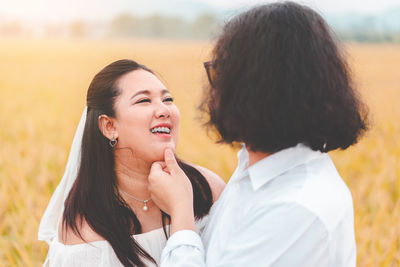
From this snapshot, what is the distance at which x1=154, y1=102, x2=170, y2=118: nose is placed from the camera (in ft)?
7.43

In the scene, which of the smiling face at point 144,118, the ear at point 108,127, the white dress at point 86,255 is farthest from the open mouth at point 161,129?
the white dress at point 86,255

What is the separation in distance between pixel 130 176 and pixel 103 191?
175mm

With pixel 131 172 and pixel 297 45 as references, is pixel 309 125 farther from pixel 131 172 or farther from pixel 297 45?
pixel 131 172

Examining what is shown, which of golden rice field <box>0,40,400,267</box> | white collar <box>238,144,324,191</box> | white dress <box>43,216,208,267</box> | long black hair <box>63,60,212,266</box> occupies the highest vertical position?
white collar <box>238,144,324,191</box>

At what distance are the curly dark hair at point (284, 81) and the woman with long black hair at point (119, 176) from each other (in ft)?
2.74

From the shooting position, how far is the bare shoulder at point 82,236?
2256mm

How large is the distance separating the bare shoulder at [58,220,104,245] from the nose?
2.28 ft

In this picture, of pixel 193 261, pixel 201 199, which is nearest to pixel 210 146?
pixel 201 199

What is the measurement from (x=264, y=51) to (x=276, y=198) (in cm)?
48

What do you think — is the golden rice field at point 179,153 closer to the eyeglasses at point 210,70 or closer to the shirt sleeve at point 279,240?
the eyeglasses at point 210,70

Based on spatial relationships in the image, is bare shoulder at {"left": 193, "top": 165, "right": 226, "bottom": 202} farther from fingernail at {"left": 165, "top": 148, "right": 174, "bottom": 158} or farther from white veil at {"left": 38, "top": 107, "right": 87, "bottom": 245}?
white veil at {"left": 38, "top": 107, "right": 87, "bottom": 245}

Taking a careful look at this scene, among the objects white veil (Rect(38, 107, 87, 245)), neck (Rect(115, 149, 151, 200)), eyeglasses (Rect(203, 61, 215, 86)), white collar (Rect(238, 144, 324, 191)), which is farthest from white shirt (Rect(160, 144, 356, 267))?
white veil (Rect(38, 107, 87, 245))

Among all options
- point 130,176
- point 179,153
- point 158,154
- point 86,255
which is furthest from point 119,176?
point 179,153

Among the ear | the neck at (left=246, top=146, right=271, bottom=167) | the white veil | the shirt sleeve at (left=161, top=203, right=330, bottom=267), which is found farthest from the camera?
the white veil
